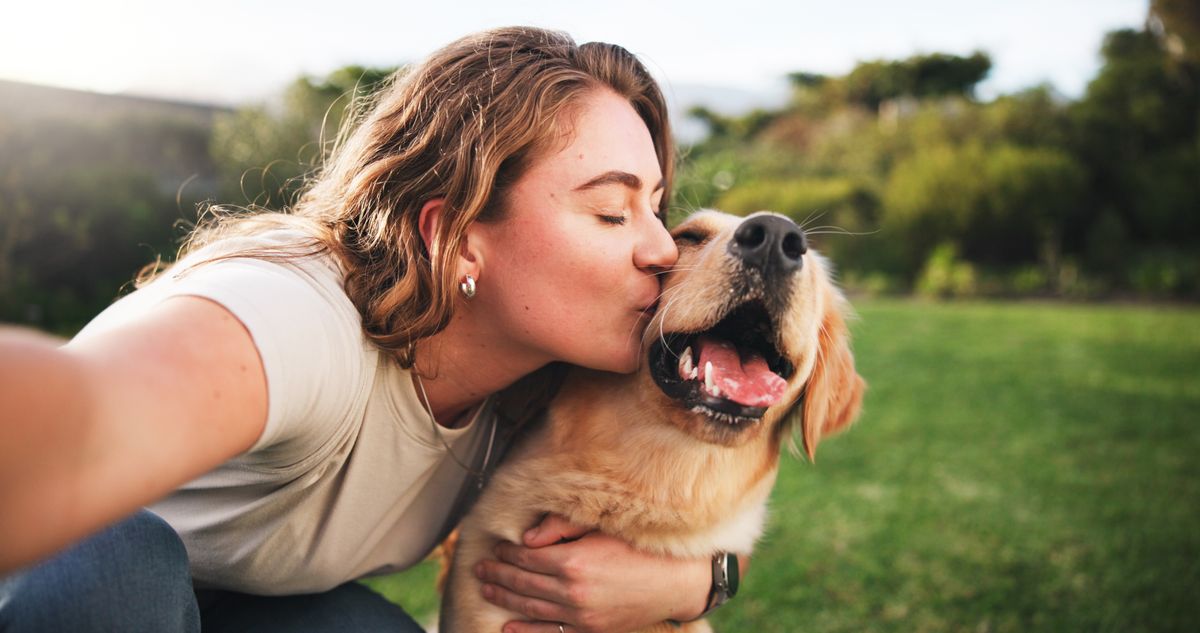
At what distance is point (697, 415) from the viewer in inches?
74.8

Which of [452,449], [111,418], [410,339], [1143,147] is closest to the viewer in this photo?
[111,418]

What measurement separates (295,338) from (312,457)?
367mm

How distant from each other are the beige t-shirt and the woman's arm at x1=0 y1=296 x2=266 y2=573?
3.3 inches

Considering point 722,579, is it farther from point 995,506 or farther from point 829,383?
point 995,506

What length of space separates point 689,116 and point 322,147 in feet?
98.2

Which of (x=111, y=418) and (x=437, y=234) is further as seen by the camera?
(x=437, y=234)

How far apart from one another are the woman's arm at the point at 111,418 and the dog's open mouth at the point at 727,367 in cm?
98

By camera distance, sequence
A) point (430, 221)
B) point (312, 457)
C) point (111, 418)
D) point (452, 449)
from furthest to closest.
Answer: point (452, 449)
point (430, 221)
point (312, 457)
point (111, 418)

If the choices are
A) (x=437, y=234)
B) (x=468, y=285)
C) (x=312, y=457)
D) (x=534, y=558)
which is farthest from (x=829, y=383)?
(x=312, y=457)

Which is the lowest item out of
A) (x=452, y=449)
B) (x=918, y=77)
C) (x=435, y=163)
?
(x=452, y=449)

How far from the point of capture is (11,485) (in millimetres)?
855

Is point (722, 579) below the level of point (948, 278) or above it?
above

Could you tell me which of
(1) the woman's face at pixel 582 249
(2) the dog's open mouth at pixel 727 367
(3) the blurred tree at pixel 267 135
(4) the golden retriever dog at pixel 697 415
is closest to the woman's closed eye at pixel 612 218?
(1) the woman's face at pixel 582 249

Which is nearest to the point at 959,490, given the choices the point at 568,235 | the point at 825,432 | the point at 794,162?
the point at 825,432
